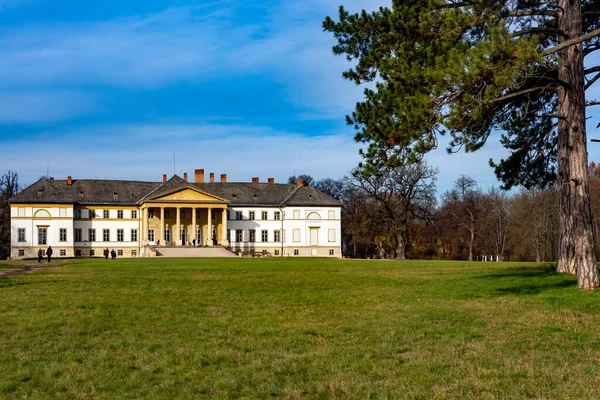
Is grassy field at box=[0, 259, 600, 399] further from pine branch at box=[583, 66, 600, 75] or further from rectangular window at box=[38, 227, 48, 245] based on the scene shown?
rectangular window at box=[38, 227, 48, 245]

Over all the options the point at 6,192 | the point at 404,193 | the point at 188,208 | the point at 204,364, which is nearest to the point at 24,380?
the point at 204,364

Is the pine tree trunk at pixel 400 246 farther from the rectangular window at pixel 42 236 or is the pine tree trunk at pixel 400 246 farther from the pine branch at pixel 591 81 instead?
the pine branch at pixel 591 81

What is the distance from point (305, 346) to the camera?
912cm

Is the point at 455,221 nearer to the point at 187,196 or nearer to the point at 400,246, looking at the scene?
the point at 400,246

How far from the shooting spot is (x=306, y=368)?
7.62m

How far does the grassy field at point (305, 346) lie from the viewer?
666cm

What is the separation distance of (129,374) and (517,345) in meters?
5.55

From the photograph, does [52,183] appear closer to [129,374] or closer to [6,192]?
[6,192]

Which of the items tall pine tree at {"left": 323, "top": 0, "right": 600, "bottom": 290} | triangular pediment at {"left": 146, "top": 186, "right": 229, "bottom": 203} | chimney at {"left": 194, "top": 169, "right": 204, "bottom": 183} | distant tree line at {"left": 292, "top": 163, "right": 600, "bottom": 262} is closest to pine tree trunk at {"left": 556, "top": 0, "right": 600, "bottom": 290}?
tall pine tree at {"left": 323, "top": 0, "right": 600, "bottom": 290}

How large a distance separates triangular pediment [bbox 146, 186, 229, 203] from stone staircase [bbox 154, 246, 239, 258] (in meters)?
6.30

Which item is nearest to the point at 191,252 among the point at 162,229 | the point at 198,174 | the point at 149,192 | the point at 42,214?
the point at 162,229

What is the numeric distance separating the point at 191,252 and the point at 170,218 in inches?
399

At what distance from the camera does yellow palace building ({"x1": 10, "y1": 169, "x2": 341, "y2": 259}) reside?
6919 cm

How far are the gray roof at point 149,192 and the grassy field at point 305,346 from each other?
57168 mm
